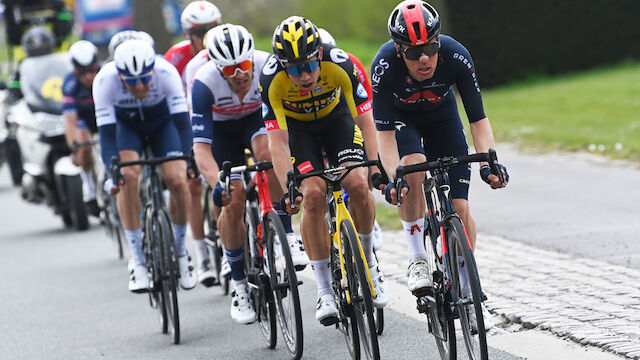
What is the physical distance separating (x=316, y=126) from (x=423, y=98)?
2.85 ft

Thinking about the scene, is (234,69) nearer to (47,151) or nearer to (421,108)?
(421,108)

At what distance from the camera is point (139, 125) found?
31.8ft

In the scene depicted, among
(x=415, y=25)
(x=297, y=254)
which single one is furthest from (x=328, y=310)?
(x=415, y=25)

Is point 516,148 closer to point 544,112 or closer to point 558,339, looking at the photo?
point 544,112

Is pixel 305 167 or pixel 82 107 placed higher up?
pixel 82 107

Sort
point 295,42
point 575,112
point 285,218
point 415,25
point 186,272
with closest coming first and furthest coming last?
point 415,25
point 295,42
point 285,218
point 186,272
point 575,112

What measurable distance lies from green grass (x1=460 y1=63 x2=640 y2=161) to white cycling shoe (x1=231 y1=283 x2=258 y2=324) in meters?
7.86

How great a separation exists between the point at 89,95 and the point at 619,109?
10282 millimetres

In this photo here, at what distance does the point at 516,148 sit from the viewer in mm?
17266

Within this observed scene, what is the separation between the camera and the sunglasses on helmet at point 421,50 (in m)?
6.39

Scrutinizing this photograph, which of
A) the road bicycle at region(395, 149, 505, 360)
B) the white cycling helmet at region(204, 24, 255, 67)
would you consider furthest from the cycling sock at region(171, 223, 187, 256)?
the road bicycle at region(395, 149, 505, 360)

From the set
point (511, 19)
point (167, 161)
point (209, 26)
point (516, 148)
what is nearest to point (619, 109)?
point (516, 148)

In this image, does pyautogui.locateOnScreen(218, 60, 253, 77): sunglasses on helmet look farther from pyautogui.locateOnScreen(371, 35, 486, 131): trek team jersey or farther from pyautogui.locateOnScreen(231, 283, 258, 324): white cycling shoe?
pyautogui.locateOnScreen(231, 283, 258, 324): white cycling shoe

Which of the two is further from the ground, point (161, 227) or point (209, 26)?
point (209, 26)
